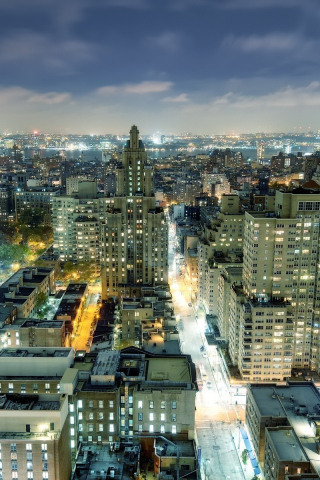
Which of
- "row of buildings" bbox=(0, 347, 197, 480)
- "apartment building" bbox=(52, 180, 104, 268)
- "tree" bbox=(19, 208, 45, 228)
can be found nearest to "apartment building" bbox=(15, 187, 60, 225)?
"tree" bbox=(19, 208, 45, 228)

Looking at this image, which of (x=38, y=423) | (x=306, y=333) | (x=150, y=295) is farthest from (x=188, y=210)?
(x=38, y=423)

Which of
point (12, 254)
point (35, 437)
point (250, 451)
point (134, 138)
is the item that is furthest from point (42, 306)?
point (35, 437)

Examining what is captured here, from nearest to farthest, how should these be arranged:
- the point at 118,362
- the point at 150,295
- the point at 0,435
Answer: the point at 0,435
the point at 118,362
the point at 150,295

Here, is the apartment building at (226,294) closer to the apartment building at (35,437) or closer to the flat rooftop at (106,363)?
the flat rooftop at (106,363)

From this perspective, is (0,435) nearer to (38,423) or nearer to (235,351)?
(38,423)

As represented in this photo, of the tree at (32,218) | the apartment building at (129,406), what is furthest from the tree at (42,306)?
the tree at (32,218)

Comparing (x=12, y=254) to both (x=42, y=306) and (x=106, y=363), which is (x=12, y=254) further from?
(x=106, y=363)
